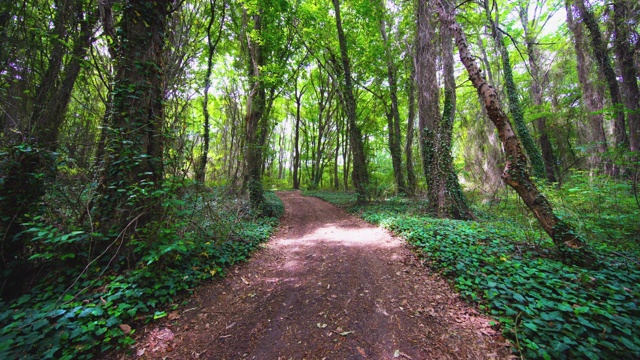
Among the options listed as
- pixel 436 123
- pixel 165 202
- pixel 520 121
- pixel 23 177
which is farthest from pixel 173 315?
pixel 520 121

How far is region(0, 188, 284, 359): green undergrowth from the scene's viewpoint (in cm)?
204

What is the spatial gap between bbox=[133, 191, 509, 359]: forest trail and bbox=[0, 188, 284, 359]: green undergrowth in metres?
0.28

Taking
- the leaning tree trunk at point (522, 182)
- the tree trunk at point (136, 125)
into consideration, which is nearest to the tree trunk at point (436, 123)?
the leaning tree trunk at point (522, 182)

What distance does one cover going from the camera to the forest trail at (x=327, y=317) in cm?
226

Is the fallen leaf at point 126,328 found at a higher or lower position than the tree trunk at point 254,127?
lower

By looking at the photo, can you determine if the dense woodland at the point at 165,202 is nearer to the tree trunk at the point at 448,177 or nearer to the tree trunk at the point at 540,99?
the tree trunk at the point at 448,177

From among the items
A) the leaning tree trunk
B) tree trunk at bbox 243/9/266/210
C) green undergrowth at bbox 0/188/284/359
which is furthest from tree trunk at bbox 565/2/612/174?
green undergrowth at bbox 0/188/284/359

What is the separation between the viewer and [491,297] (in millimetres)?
2717

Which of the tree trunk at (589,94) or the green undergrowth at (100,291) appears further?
the tree trunk at (589,94)

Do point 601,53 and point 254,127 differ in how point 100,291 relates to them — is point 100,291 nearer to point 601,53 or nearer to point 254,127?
point 254,127

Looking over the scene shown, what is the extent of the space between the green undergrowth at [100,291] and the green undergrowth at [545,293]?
4044mm

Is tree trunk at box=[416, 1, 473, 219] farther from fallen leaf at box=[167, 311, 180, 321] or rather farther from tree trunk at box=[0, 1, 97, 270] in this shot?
tree trunk at box=[0, 1, 97, 270]

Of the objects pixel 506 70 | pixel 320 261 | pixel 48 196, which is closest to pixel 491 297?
pixel 320 261

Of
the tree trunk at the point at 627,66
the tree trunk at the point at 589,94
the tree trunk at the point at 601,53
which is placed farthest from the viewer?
the tree trunk at the point at 589,94
